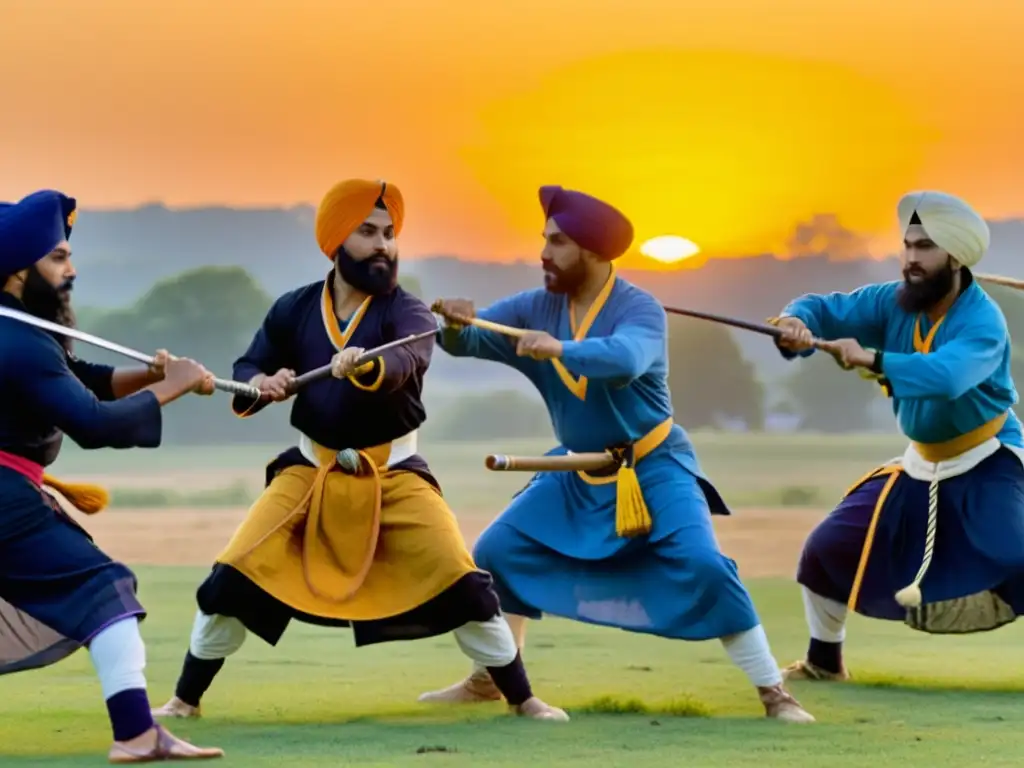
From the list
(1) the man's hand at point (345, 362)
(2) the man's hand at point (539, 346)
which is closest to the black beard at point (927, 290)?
(2) the man's hand at point (539, 346)

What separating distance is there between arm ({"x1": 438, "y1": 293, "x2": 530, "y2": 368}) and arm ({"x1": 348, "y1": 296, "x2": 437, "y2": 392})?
0.66ft

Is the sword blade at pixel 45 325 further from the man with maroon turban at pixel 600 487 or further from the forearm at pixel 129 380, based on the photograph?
the man with maroon turban at pixel 600 487

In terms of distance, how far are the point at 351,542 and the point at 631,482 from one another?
888mm

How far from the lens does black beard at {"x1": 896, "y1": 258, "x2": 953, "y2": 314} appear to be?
6.51 m

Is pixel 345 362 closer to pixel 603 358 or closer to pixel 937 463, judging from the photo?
pixel 603 358

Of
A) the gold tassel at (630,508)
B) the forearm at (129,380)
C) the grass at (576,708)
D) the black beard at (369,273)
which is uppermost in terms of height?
the black beard at (369,273)

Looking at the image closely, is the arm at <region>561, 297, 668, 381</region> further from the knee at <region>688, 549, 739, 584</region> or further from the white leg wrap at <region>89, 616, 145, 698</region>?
the white leg wrap at <region>89, 616, 145, 698</region>

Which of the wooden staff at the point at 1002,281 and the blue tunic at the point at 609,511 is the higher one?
the wooden staff at the point at 1002,281

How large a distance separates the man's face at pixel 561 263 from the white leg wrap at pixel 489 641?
1.09m

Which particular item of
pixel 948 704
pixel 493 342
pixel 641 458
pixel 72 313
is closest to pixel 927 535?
pixel 948 704

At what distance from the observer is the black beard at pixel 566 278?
6.20 m

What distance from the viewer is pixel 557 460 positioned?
604cm

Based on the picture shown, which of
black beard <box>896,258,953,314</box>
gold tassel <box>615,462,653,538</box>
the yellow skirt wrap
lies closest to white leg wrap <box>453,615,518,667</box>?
the yellow skirt wrap

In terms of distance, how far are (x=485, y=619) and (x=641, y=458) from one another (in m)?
0.79
